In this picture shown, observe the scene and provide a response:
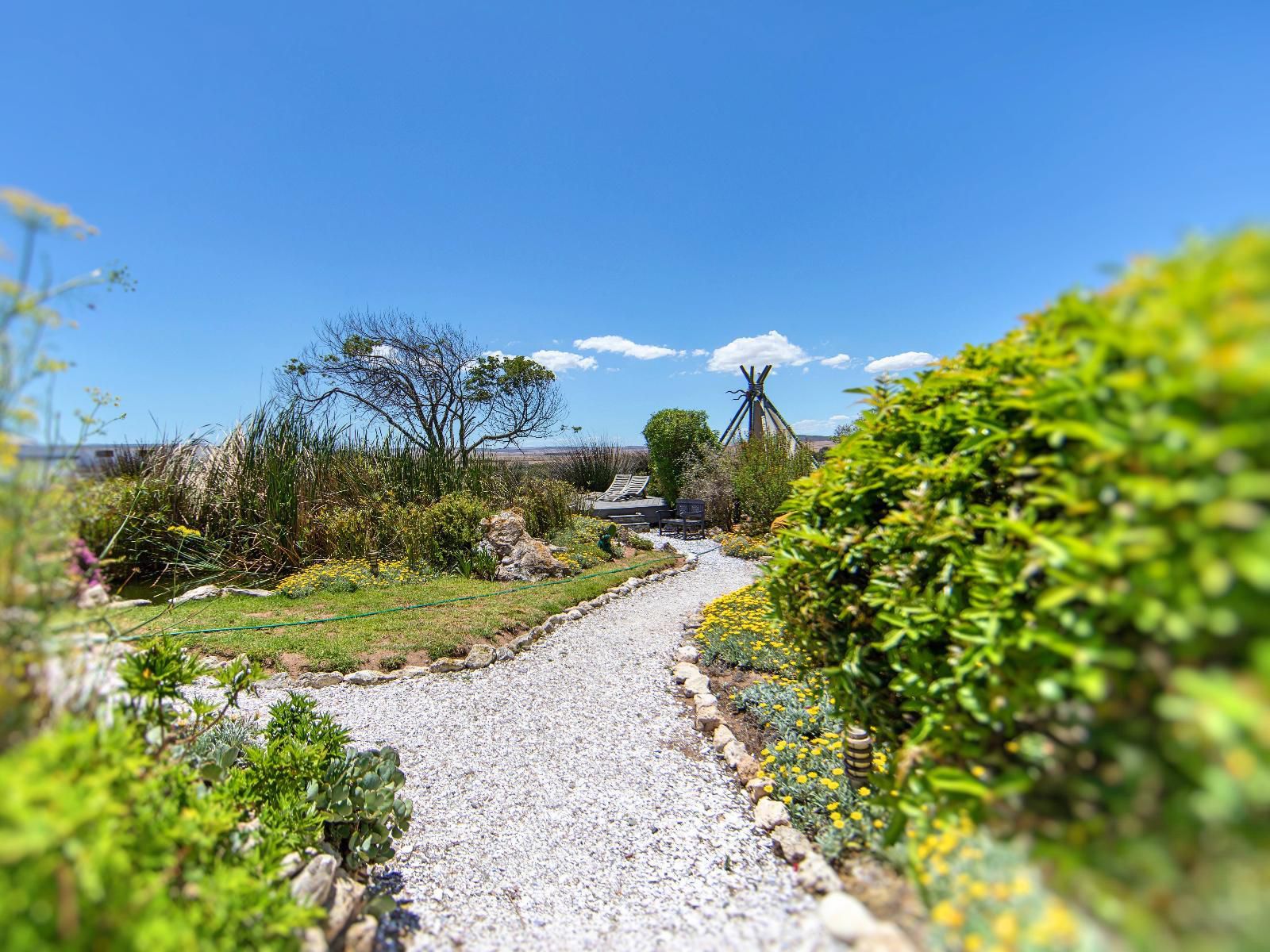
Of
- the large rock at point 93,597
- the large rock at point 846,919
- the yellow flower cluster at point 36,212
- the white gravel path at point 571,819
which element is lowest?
the white gravel path at point 571,819

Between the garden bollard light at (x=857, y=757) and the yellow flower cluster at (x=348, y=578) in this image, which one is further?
the yellow flower cluster at (x=348, y=578)

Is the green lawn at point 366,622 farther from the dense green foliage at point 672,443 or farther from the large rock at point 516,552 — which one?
the dense green foliage at point 672,443

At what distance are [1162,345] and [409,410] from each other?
1997 cm

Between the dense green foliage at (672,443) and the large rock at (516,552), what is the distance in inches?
334

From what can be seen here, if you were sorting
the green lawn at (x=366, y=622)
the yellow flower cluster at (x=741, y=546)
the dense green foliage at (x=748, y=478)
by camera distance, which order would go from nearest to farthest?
the green lawn at (x=366, y=622) < the yellow flower cluster at (x=741, y=546) < the dense green foliage at (x=748, y=478)

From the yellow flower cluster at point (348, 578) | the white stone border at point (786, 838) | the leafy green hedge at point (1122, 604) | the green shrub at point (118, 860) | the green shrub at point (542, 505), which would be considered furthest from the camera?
the green shrub at point (542, 505)

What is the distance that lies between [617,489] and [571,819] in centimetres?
1589

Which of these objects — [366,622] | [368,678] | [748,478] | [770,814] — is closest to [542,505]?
[748,478]

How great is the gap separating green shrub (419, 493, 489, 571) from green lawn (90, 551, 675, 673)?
2.95ft

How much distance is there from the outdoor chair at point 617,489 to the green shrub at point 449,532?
8418mm

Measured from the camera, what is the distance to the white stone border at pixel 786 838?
1371 millimetres

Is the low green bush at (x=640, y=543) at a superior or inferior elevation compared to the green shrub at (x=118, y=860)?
inferior

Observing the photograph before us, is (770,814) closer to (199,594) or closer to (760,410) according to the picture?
(199,594)

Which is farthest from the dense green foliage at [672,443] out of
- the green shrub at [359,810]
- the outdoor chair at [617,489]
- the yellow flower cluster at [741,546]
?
the green shrub at [359,810]
